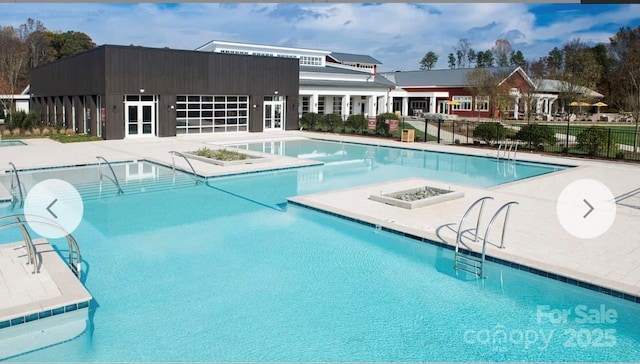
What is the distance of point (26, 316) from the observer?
579cm

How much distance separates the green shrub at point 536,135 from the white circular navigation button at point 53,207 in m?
18.0

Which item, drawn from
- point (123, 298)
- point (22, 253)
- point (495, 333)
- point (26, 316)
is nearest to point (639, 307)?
point (495, 333)

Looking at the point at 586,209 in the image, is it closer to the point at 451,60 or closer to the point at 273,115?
the point at 273,115

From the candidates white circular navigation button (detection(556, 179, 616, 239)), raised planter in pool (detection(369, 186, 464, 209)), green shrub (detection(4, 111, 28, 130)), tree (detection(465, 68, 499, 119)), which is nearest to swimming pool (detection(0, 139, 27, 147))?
green shrub (detection(4, 111, 28, 130))

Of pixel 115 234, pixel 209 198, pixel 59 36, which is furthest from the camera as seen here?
pixel 59 36

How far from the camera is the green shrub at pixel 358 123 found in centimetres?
3186

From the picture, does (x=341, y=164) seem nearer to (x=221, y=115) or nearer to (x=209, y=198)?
(x=209, y=198)

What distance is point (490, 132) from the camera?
24406mm

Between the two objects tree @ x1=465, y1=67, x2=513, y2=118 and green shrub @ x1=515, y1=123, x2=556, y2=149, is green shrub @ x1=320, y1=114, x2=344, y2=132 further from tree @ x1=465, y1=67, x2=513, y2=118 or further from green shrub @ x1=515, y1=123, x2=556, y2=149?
tree @ x1=465, y1=67, x2=513, y2=118

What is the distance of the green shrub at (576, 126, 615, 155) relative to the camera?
2091 cm

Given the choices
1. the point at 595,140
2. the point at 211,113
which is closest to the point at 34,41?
the point at 211,113

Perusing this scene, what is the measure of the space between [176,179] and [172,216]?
4.50 m

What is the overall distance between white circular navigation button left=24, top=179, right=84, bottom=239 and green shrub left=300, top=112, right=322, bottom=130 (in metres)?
21.3

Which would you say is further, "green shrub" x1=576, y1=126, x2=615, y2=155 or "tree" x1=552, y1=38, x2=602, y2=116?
"tree" x1=552, y1=38, x2=602, y2=116
